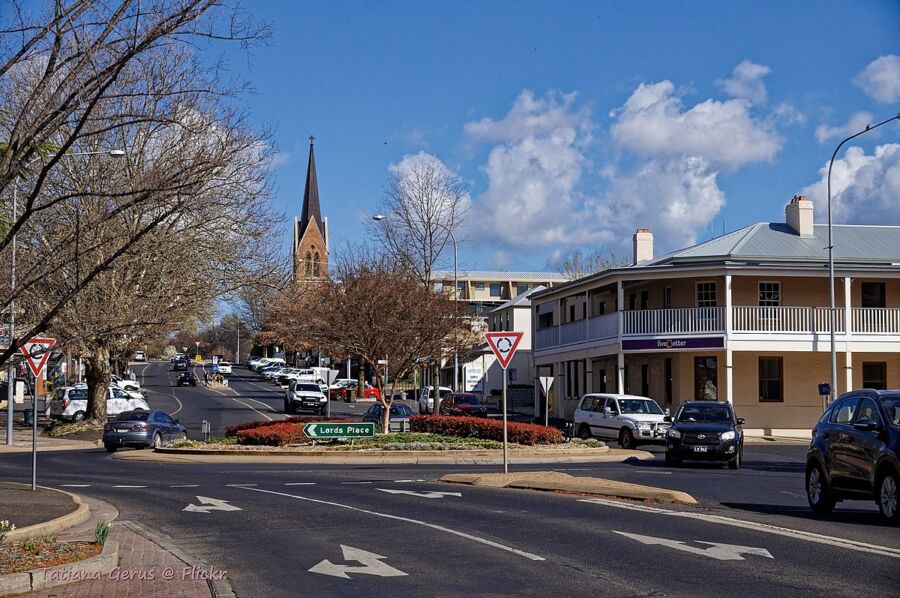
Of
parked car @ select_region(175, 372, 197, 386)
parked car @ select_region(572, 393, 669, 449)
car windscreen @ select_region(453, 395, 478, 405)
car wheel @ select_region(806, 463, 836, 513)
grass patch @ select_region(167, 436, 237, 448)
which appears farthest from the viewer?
parked car @ select_region(175, 372, 197, 386)

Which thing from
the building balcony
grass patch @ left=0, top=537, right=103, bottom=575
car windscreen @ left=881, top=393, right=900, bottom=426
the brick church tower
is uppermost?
the brick church tower

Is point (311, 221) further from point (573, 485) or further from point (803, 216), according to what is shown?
point (573, 485)

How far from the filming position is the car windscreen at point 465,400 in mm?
48906

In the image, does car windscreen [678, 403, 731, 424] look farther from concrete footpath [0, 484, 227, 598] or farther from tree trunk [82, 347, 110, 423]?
tree trunk [82, 347, 110, 423]

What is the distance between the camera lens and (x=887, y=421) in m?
13.9

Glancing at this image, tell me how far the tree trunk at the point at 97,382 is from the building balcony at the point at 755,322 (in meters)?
20.6

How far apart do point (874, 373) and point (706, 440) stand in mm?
20814

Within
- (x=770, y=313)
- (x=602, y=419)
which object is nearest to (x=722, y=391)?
(x=770, y=313)

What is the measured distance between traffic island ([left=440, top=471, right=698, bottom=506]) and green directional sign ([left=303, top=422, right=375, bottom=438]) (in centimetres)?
967

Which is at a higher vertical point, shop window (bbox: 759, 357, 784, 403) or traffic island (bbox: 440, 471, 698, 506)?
shop window (bbox: 759, 357, 784, 403)

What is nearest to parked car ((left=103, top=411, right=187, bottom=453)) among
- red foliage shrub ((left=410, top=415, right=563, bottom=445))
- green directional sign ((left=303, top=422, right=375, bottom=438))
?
green directional sign ((left=303, top=422, right=375, bottom=438))

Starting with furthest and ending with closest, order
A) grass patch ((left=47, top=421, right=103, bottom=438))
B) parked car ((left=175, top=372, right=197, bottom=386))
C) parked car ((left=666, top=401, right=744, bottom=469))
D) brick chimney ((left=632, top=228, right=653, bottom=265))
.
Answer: parked car ((left=175, top=372, right=197, bottom=386)) → brick chimney ((left=632, top=228, right=653, bottom=265)) → grass patch ((left=47, top=421, right=103, bottom=438)) → parked car ((left=666, top=401, right=744, bottom=469))

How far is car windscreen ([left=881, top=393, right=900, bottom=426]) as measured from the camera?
45.9 feet

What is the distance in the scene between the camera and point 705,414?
27844 millimetres
